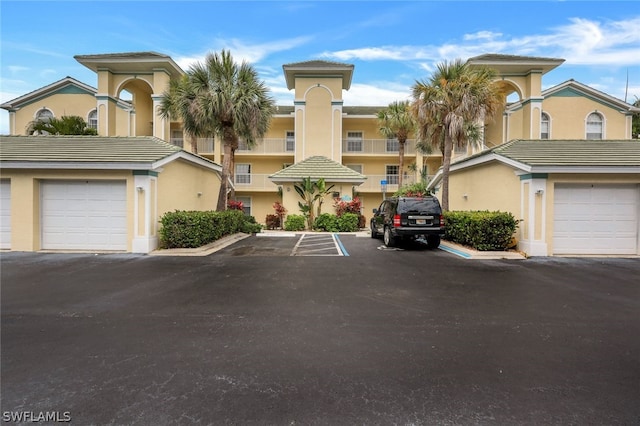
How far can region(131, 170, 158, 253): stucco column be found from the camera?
11.5m

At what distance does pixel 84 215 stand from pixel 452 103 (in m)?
15.6

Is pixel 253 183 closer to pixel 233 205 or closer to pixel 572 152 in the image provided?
pixel 233 205

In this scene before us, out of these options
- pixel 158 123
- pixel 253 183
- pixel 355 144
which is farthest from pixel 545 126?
pixel 158 123

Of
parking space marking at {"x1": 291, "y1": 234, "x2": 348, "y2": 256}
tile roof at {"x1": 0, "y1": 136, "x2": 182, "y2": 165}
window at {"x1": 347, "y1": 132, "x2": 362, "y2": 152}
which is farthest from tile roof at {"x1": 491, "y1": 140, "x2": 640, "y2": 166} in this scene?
window at {"x1": 347, "y1": 132, "x2": 362, "y2": 152}

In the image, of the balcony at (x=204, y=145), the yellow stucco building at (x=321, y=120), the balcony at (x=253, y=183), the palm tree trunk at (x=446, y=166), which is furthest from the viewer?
the balcony at (x=204, y=145)

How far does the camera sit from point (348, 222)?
20484 mm

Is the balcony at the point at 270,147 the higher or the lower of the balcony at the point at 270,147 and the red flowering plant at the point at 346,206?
the higher

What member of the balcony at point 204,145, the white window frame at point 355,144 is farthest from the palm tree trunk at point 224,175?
the white window frame at point 355,144

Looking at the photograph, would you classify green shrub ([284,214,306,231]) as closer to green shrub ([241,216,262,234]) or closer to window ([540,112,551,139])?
green shrub ([241,216,262,234])

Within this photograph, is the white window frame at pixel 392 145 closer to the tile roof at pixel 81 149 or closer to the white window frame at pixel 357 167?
the white window frame at pixel 357 167

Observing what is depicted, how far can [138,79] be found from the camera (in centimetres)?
2467

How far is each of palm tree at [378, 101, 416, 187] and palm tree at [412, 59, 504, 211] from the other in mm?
9179

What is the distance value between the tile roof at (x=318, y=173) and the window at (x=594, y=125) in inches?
695

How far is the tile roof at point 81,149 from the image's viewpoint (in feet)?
37.9
